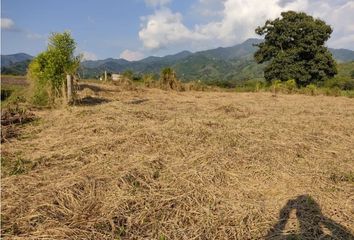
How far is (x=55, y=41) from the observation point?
9.11m

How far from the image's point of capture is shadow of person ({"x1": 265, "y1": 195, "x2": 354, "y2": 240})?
9.09 ft

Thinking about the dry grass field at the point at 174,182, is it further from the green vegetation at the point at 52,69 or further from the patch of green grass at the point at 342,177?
the green vegetation at the point at 52,69

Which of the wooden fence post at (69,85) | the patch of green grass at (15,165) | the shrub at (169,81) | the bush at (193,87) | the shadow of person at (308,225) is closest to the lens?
the shadow of person at (308,225)

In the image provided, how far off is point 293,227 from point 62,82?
24.5 feet

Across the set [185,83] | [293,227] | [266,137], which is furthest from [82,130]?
[185,83]

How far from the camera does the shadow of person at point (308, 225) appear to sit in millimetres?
2770

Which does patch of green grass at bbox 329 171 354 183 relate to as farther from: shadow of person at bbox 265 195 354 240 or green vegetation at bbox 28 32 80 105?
green vegetation at bbox 28 32 80 105

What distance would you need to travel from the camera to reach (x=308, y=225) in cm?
292

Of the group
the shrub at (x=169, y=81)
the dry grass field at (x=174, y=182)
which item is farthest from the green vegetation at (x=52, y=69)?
the shrub at (x=169, y=81)

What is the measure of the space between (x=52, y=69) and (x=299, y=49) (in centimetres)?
1996

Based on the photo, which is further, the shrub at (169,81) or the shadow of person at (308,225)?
the shrub at (169,81)

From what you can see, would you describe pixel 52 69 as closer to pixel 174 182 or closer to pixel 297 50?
pixel 174 182

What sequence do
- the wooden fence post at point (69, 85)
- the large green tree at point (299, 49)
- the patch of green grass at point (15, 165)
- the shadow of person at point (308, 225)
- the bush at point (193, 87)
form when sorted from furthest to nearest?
the large green tree at point (299, 49)
the bush at point (193, 87)
the wooden fence post at point (69, 85)
the patch of green grass at point (15, 165)
the shadow of person at point (308, 225)

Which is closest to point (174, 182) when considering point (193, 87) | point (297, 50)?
point (193, 87)
